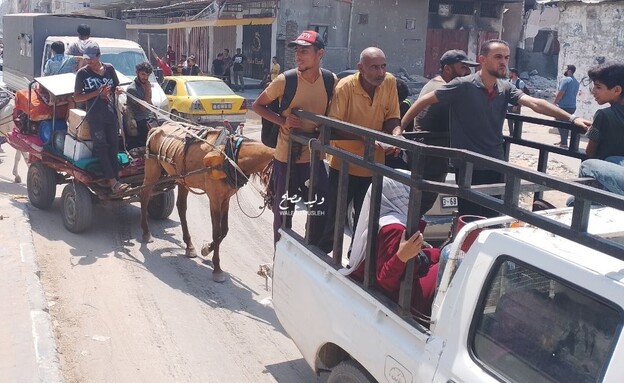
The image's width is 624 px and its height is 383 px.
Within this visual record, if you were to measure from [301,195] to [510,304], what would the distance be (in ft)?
9.33

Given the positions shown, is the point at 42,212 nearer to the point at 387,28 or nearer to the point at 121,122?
the point at 121,122

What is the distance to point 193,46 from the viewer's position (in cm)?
3419

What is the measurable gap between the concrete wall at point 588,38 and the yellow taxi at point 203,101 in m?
8.28

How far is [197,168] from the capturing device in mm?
7512

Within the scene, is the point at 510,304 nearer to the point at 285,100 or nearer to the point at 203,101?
the point at 285,100

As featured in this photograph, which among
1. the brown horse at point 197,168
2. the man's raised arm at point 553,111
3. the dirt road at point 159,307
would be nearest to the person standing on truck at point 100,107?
the brown horse at point 197,168

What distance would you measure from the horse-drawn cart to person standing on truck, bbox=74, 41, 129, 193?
0.19 m

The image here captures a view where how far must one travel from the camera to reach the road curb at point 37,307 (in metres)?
5.11

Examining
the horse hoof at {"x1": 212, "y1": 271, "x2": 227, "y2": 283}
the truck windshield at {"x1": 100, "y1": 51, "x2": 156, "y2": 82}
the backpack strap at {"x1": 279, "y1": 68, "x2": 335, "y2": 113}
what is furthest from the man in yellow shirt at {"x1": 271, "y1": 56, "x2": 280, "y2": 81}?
the backpack strap at {"x1": 279, "y1": 68, "x2": 335, "y2": 113}

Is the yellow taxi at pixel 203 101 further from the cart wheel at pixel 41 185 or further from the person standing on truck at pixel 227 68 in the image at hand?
the person standing on truck at pixel 227 68

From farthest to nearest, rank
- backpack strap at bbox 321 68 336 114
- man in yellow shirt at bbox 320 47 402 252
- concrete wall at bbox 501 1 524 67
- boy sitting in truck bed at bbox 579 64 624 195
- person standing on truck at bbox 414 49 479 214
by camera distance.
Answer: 1. concrete wall at bbox 501 1 524 67
2. backpack strap at bbox 321 68 336 114
3. man in yellow shirt at bbox 320 47 402 252
4. person standing on truck at bbox 414 49 479 214
5. boy sitting in truck bed at bbox 579 64 624 195

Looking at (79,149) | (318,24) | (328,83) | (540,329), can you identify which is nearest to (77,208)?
(79,149)

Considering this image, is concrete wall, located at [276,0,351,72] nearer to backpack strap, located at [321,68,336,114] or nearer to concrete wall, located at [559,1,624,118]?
concrete wall, located at [559,1,624,118]

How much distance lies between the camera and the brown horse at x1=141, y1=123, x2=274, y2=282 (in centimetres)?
704
